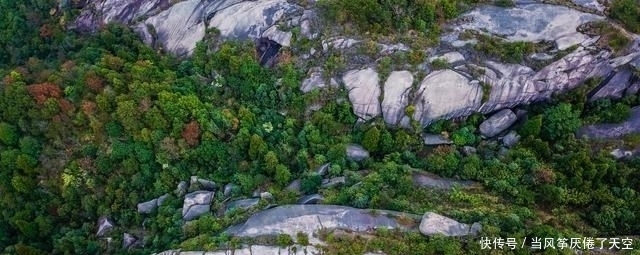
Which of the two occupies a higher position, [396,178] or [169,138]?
[169,138]

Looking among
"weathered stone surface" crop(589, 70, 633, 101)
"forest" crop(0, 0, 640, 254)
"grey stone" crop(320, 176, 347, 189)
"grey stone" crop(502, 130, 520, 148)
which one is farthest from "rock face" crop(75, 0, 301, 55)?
"weathered stone surface" crop(589, 70, 633, 101)

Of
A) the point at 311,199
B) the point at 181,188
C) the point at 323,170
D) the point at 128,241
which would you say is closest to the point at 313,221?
the point at 311,199

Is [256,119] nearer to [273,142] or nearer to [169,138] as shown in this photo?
[273,142]

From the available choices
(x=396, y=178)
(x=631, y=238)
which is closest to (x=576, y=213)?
(x=631, y=238)

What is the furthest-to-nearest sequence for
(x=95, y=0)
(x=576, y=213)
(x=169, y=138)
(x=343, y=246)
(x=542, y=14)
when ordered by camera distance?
(x=95, y=0) → (x=542, y=14) → (x=169, y=138) → (x=576, y=213) → (x=343, y=246)

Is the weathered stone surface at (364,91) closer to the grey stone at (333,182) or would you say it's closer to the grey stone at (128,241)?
the grey stone at (333,182)

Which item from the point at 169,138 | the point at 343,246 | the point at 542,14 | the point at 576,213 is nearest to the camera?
the point at 343,246

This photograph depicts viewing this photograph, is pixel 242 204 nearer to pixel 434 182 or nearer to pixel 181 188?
pixel 181 188
